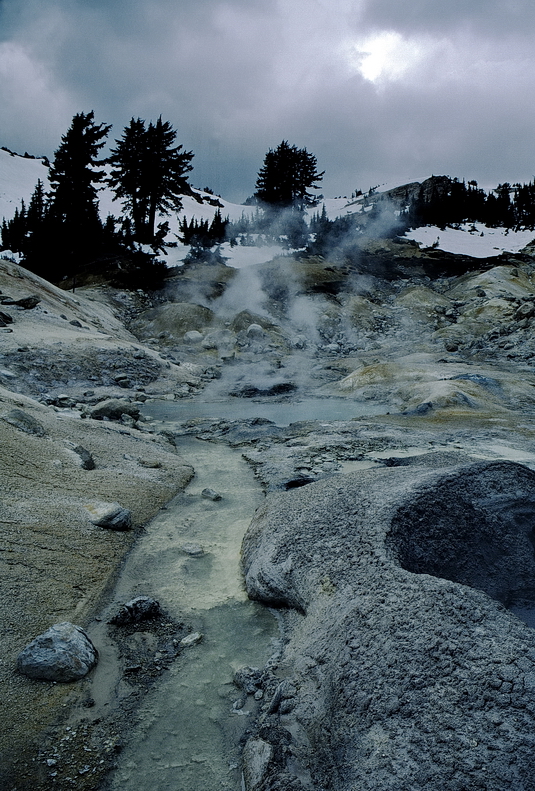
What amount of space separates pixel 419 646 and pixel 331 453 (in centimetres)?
527

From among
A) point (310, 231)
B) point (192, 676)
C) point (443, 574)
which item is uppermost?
point (310, 231)

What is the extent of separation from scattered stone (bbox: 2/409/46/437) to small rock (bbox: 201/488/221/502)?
231 cm

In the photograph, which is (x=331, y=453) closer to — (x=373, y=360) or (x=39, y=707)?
(x=39, y=707)

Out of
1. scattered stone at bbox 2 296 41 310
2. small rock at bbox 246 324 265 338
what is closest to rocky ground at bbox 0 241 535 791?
scattered stone at bbox 2 296 41 310

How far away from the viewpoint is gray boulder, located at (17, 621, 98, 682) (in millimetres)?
2908

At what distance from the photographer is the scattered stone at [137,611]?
362 cm

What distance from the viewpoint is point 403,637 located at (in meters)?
2.70

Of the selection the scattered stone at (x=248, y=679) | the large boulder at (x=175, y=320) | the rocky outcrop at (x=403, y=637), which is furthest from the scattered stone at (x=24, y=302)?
the scattered stone at (x=248, y=679)

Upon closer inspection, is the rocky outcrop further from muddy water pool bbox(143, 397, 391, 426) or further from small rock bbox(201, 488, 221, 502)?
muddy water pool bbox(143, 397, 391, 426)

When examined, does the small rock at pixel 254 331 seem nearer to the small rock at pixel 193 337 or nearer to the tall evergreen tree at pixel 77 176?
the small rock at pixel 193 337

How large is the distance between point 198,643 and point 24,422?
4203 millimetres

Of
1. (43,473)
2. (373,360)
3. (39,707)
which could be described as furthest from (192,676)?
(373,360)

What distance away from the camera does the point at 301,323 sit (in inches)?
976

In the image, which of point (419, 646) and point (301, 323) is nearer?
point (419, 646)
